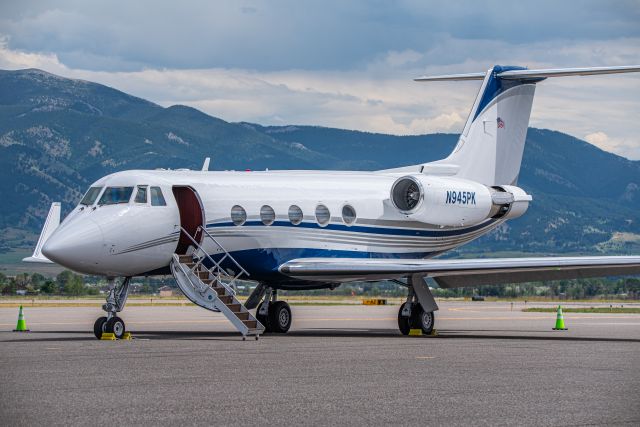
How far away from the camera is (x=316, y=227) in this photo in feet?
104

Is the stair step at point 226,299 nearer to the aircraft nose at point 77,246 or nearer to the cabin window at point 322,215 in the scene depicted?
the aircraft nose at point 77,246

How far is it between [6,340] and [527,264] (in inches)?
487

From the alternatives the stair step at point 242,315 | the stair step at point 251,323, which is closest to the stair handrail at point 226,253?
the stair step at point 242,315

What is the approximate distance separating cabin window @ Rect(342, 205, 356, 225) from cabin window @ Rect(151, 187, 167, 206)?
5767 millimetres

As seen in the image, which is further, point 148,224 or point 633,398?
point 148,224

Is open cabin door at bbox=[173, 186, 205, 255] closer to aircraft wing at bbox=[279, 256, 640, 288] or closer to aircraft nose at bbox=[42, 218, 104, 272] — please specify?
aircraft wing at bbox=[279, 256, 640, 288]

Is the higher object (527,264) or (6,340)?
(527,264)

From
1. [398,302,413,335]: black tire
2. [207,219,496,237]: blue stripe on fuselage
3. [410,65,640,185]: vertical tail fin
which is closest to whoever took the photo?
[207,219,496,237]: blue stripe on fuselage

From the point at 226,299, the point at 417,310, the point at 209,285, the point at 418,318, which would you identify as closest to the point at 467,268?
the point at 417,310

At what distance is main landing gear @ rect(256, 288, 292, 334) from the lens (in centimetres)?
3222

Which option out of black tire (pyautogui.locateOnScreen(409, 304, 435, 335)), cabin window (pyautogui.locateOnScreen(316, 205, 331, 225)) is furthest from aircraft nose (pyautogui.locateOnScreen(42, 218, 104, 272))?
black tire (pyautogui.locateOnScreen(409, 304, 435, 335))

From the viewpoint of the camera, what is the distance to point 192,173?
3005 centimetres

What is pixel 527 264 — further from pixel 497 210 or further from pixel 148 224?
pixel 148 224

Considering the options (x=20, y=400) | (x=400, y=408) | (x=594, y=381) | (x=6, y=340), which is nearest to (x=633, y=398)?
(x=594, y=381)
